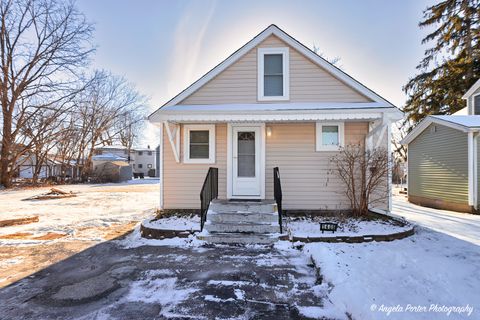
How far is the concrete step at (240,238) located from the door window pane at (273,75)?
406 centimetres

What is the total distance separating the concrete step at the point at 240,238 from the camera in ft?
16.8

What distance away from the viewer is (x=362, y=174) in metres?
6.61

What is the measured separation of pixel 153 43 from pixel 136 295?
11044 millimetres

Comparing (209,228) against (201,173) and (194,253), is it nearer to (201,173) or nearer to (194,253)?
(194,253)

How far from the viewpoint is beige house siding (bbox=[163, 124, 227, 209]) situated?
281 inches

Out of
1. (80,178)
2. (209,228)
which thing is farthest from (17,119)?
(209,228)

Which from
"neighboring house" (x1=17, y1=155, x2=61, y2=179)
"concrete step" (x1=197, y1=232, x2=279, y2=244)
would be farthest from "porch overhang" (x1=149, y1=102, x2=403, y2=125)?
"neighboring house" (x1=17, y1=155, x2=61, y2=179)

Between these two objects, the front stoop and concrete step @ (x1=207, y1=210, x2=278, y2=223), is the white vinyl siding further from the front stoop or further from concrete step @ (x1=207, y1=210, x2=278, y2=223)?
concrete step @ (x1=207, y1=210, x2=278, y2=223)

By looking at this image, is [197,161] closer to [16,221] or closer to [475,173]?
[16,221]

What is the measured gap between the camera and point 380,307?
2.66 metres

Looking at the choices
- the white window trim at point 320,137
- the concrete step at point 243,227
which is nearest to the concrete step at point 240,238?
the concrete step at point 243,227

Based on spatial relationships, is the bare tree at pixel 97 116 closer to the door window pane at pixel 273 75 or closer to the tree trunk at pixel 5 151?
the tree trunk at pixel 5 151

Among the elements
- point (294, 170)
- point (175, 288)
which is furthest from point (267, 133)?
point (175, 288)

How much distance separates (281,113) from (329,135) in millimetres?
1738
